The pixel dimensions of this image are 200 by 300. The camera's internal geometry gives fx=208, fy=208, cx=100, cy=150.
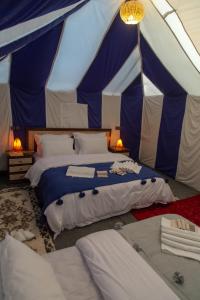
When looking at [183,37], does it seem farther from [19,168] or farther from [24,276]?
[19,168]

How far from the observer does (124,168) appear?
3.22 m

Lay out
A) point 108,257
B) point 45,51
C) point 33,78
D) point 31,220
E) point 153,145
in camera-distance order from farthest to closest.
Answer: point 153,145 < point 33,78 < point 45,51 < point 31,220 < point 108,257

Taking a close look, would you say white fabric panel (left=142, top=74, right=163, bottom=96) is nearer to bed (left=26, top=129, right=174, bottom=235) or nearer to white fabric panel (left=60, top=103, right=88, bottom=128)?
white fabric panel (left=60, top=103, right=88, bottom=128)

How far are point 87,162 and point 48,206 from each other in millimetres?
1221

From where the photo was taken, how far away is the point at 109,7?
7.80 ft

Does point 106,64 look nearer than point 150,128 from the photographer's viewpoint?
Yes

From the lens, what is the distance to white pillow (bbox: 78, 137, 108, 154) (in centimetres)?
390

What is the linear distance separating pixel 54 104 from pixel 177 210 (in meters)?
2.89

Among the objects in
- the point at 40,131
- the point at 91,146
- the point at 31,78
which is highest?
the point at 31,78

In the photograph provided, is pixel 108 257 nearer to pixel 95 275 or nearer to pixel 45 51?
pixel 95 275

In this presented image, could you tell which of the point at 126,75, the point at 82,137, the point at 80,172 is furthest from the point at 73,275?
the point at 126,75

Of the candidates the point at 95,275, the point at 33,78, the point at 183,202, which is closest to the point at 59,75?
the point at 33,78

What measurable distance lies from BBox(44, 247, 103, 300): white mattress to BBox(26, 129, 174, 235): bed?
90cm

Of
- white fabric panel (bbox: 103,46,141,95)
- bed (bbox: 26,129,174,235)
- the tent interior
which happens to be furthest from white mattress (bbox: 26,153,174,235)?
white fabric panel (bbox: 103,46,141,95)
